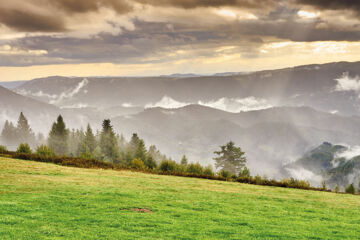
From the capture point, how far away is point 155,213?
15.4 metres

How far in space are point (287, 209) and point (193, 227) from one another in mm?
8038

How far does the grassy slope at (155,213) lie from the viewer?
40.4 ft

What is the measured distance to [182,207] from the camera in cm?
1708

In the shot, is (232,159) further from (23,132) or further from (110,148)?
(23,132)

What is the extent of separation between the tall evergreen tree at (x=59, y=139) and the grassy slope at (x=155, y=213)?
267 ft

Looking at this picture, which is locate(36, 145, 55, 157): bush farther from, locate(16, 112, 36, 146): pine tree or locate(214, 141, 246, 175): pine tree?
locate(16, 112, 36, 146): pine tree

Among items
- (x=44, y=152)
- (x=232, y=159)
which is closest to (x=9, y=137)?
(x=232, y=159)

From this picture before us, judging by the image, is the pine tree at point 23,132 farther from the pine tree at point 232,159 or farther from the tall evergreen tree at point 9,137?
the pine tree at point 232,159

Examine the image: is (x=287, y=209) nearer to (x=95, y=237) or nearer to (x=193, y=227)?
(x=193, y=227)

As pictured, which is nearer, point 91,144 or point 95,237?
point 95,237

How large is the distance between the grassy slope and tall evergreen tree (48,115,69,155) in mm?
81462

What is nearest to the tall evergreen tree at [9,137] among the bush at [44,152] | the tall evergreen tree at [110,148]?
the tall evergreen tree at [110,148]

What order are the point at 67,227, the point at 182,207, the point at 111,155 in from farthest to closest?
the point at 111,155 < the point at 182,207 < the point at 67,227

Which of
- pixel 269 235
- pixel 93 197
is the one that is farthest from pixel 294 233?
pixel 93 197
